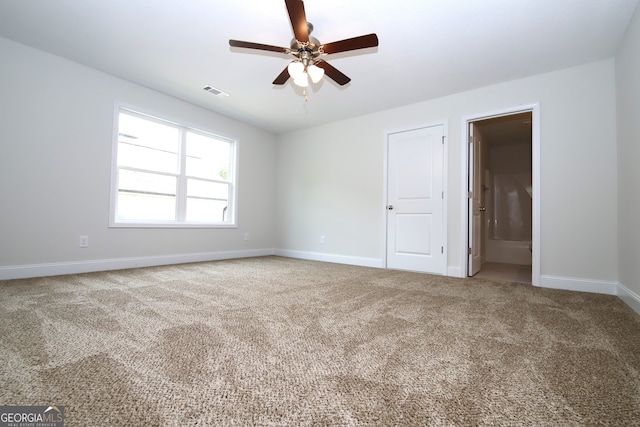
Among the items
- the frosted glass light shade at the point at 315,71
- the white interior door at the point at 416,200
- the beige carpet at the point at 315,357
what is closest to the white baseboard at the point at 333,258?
the white interior door at the point at 416,200

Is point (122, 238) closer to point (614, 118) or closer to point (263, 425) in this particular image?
point (263, 425)

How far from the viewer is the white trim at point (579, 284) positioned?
2824 mm

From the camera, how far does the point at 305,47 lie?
2406 mm

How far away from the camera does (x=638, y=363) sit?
1.37 meters

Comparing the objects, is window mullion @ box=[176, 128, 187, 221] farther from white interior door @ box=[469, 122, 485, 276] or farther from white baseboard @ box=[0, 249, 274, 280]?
white interior door @ box=[469, 122, 485, 276]

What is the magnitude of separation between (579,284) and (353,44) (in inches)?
129

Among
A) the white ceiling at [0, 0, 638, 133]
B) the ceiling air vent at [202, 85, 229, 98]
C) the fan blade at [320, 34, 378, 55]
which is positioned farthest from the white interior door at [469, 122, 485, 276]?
the ceiling air vent at [202, 85, 229, 98]

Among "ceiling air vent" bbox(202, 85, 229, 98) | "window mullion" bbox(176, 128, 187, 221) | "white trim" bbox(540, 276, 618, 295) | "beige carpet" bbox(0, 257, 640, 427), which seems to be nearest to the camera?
"beige carpet" bbox(0, 257, 640, 427)

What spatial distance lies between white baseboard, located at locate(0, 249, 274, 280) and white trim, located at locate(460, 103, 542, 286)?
12.2ft

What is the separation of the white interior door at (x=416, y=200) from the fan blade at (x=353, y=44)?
2114 millimetres

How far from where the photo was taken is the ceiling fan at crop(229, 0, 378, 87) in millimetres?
2057

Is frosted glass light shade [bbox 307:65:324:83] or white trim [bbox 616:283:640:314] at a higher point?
frosted glass light shade [bbox 307:65:324:83]

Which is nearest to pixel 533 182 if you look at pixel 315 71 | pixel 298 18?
pixel 315 71

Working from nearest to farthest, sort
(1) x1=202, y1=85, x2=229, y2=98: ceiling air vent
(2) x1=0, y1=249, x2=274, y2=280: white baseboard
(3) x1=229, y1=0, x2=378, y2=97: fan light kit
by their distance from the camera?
(3) x1=229, y1=0, x2=378, y2=97: fan light kit
(2) x1=0, y1=249, x2=274, y2=280: white baseboard
(1) x1=202, y1=85, x2=229, y2=98: ceiling air vent
